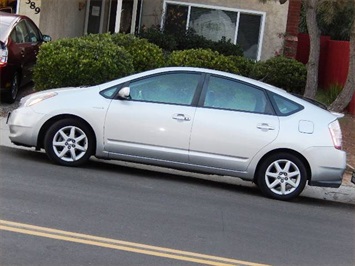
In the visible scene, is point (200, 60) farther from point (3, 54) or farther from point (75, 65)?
point (3, 54)

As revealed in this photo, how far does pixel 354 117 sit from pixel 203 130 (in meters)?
9.21

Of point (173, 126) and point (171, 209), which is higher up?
point (173, 126)

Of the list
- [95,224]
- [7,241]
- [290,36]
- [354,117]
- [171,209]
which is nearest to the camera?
[7,241]

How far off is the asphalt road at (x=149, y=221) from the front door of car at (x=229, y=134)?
0.43m

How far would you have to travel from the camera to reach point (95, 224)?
7492 millimetres

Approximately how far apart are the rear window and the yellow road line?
142 inches

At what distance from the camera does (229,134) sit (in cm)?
994

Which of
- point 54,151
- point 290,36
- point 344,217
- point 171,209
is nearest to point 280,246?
point 171,209

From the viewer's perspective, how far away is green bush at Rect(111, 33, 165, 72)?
15.9m

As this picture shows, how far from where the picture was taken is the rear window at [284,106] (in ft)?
33.3

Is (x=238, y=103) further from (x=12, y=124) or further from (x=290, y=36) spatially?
(x=290, y=36)

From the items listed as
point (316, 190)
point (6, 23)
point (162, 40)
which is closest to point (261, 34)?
point (162, 40)

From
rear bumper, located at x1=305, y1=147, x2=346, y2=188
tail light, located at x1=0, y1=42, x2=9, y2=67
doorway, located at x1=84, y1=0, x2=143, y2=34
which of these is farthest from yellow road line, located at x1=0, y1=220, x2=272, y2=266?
doorway, located at x1=84, y1=0, x2=143, y2=34

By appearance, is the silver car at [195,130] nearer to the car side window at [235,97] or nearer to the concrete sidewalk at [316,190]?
the car side window at [235,97]
